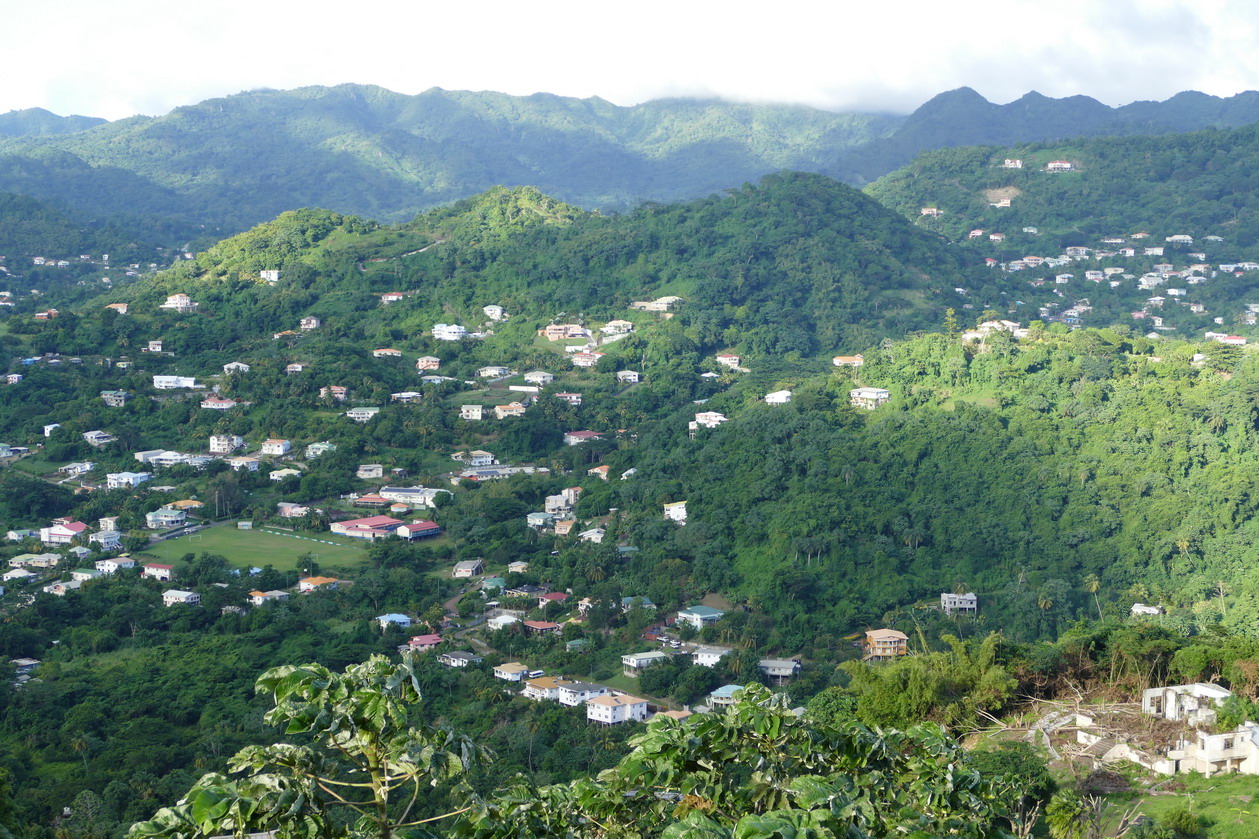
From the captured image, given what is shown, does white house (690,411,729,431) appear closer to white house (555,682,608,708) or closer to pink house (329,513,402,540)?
pink house (329,513,402,540)

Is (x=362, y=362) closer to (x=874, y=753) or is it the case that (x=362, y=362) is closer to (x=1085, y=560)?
(x=1085, y=560)

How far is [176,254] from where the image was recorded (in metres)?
57.2

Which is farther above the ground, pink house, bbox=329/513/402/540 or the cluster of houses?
the cluster of houses

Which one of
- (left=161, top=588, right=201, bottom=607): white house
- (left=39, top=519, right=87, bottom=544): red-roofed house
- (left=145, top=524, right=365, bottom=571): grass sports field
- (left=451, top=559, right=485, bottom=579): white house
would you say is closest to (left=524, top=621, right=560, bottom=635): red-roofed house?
(left=451, top=559, right=485, bottom=579): white house

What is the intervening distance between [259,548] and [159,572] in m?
2.50

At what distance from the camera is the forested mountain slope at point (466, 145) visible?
78562 millimetres

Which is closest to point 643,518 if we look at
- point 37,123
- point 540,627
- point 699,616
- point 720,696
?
point 699,616

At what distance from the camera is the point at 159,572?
2173cm

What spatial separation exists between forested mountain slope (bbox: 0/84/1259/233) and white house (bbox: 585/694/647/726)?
185 feet

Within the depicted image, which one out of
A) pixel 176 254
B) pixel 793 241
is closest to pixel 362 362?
pixel 793 241

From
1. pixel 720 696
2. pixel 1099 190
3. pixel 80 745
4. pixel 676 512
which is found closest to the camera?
pixel 80 745

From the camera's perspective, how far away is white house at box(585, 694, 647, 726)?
659 inches

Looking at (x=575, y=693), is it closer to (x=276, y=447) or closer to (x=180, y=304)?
(x=276, y=447)

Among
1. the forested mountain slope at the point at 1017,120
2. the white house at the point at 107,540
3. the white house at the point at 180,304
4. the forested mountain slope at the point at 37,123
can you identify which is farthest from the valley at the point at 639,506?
the forested mountain slope at the point at 37,123
